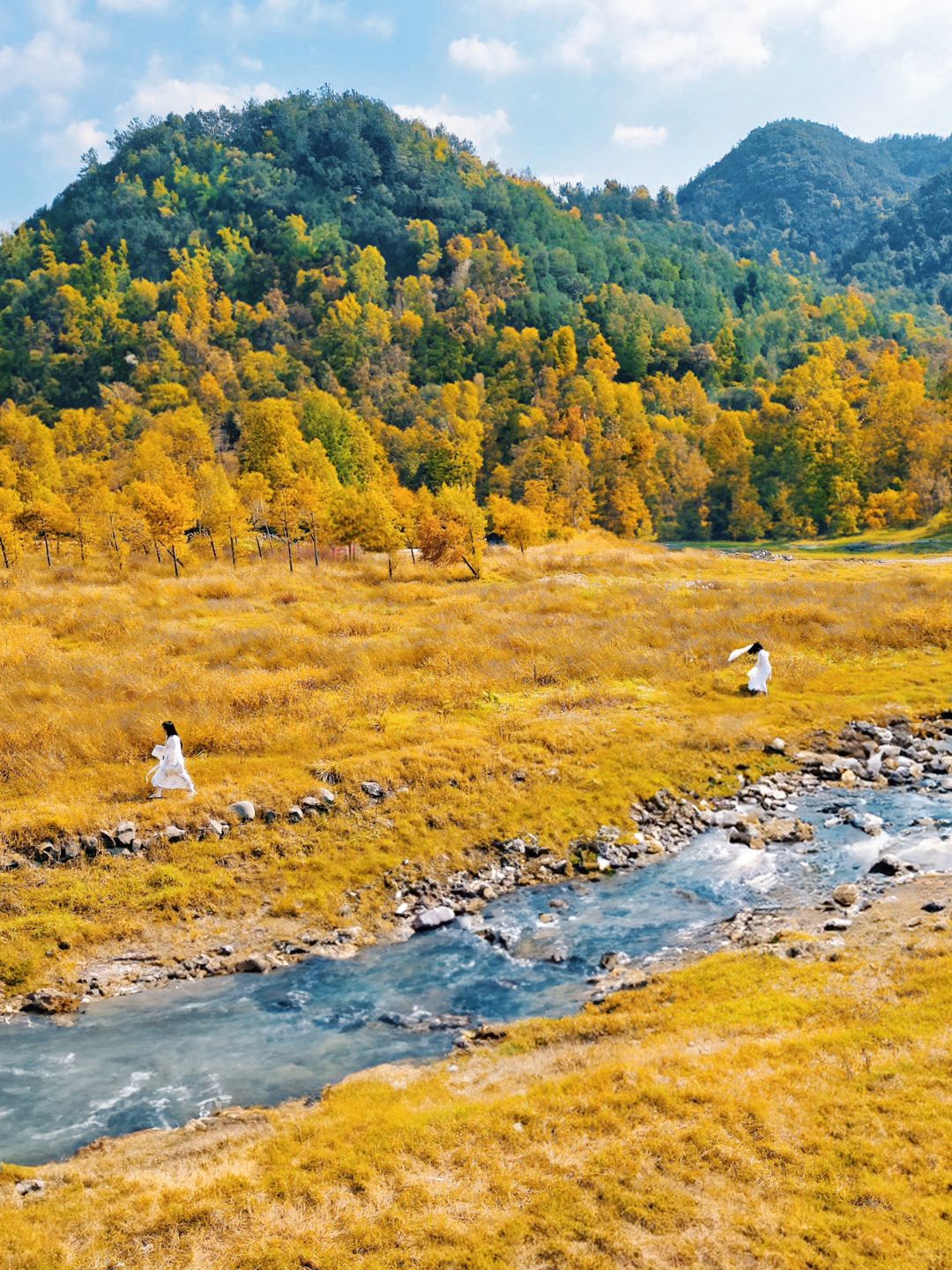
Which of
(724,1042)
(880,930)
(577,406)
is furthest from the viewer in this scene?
(577,406)

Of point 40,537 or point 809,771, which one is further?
point 40,537

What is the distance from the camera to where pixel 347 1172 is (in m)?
10.5

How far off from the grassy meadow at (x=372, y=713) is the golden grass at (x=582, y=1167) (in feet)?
23.1

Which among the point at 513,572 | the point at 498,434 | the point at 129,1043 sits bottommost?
the point at 129,1043

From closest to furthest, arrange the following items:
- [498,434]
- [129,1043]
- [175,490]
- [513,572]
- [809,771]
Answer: [129,1043], [809,771], [513,572], [175,490], [498,434]

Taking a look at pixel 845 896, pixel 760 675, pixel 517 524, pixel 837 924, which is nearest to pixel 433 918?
pixel 837 924

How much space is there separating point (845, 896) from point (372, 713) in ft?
54.4

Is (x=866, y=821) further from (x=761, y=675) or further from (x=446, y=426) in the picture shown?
(x=446, y=426)

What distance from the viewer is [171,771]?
22516 mm

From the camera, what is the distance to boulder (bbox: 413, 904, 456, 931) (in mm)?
18672

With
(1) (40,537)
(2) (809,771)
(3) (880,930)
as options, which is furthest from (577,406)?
(3) (880,930)

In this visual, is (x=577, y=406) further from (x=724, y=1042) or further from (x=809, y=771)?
(x=724, y=1042)

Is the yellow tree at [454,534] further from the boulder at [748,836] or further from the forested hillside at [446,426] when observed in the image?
the boulder at [748,836]

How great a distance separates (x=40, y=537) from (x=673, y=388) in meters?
127
